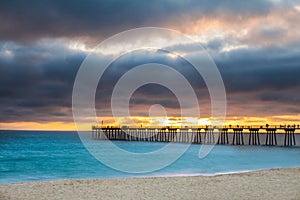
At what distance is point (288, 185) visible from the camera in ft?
55.8

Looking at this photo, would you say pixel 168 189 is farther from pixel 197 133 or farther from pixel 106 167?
pixel 197 133

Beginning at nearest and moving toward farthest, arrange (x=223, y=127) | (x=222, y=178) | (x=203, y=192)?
(x=203, y=192)
(x=222, y=178)
(x=223, y=127)

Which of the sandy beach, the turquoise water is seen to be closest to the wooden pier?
the turquoise water

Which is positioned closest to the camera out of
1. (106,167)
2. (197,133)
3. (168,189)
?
(168,189)

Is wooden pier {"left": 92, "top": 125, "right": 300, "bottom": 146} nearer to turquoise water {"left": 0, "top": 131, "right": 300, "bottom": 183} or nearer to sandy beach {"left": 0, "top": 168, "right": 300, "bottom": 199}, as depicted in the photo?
turquoise water {"left": 0, "top": 131, "right": 300, "bottom": 183}

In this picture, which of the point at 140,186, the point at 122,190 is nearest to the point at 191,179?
the point at 140,186

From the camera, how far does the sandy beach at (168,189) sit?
1496cm

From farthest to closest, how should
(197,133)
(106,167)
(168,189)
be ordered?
(197,133) < (106,167) < (168,189)

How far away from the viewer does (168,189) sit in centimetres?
1662

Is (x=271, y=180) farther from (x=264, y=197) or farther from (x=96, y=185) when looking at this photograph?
(x=96, y=185)

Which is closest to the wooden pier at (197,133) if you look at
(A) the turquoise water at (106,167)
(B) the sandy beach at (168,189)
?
(A) the turquoise water at (106,167)

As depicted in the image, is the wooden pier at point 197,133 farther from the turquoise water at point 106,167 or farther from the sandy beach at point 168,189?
the sandy beach at point 168,189

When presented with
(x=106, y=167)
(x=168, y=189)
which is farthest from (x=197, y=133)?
(x=168, y=189)

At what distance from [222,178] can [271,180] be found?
262 cm
